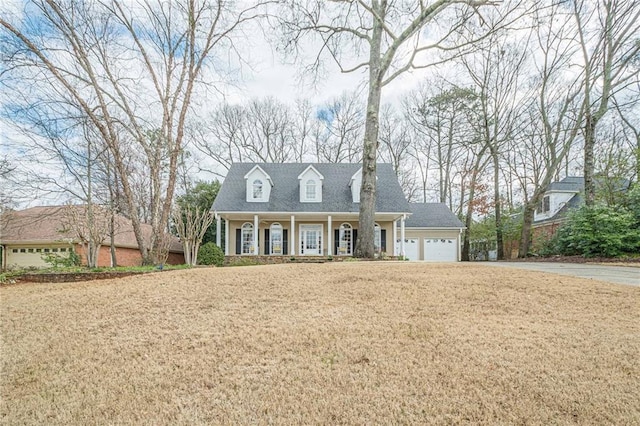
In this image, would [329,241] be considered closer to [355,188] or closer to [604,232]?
[355,188]

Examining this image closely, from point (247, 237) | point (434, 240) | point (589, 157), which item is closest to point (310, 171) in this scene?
point (247, 237)

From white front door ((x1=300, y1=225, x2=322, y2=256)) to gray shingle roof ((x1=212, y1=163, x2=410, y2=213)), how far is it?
157cm

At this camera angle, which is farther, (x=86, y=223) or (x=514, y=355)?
(x=86, y=223)

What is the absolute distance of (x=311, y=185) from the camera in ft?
60.7

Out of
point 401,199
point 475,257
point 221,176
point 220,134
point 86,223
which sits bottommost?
point 475,257

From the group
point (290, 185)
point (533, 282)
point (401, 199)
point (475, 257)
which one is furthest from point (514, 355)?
point (475, 257)

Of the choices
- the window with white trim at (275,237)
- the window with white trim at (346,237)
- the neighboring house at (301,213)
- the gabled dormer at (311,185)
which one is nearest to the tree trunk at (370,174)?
A: the neighboring house at (301,213)

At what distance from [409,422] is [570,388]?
4.62 feet

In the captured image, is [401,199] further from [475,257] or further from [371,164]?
[475,257]

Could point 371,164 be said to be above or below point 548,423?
above

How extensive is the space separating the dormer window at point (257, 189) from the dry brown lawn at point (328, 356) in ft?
42.9

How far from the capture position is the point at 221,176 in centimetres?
2681

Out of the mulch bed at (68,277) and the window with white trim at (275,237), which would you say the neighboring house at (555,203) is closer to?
the window with white trim at (275,237)

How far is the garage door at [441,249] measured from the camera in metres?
21.0
